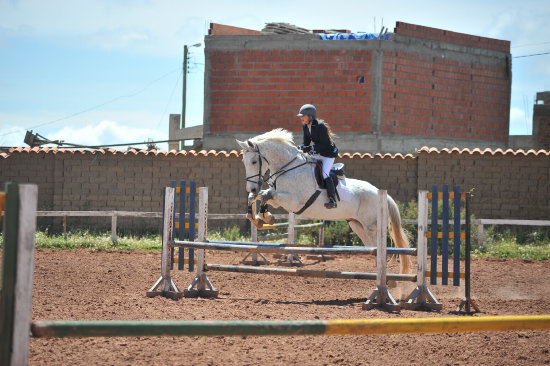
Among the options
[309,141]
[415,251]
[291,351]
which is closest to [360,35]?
[309,141]

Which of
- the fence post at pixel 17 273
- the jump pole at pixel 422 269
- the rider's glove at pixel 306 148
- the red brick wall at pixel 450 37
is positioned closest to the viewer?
the fence post at pixel 17 273

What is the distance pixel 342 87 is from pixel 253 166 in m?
11.2

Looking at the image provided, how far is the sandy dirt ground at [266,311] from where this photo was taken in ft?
17.4

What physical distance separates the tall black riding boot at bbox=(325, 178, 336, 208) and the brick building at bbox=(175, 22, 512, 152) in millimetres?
10070

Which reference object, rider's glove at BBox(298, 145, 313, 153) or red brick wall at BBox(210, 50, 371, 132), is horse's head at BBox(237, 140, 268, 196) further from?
red brick wall at BBox(210, 50, 371, 132)

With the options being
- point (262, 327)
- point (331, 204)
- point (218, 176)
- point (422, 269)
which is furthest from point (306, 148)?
point (218, 176)

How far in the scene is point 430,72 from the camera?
Result: 67.9 feet

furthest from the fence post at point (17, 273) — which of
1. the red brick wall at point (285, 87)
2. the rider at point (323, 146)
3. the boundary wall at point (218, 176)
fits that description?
the red brick wall at point (285, 87)

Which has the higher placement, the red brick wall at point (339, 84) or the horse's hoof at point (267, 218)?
the red brick wall at point (339, 84)

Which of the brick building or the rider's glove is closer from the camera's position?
the rider's glove

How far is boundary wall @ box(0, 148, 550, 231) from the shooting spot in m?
16.5

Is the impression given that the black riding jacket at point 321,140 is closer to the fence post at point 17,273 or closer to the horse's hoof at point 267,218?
the horse's hoof at point 267,218

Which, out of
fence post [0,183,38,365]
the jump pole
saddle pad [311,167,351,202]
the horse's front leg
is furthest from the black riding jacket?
fence post [0,183,38,365]

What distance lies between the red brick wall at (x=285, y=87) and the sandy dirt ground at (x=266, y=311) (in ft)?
23.9
